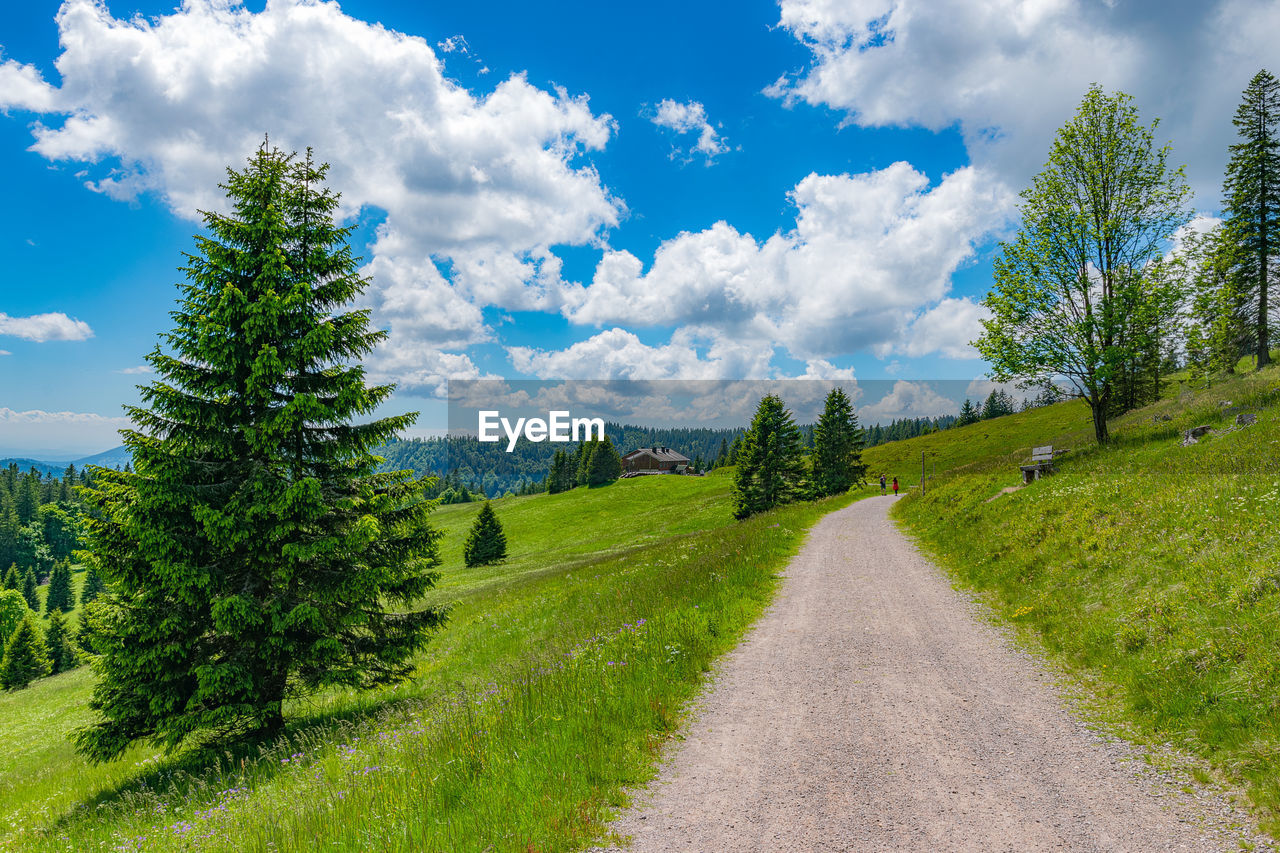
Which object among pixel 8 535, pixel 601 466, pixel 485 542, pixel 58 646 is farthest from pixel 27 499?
pixel 485 542

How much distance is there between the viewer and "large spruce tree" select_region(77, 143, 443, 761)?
951cm

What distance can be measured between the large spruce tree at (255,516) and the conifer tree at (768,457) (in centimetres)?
3991

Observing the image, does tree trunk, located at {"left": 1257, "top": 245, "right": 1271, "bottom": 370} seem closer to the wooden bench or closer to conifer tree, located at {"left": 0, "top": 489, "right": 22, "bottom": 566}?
the wooden bench

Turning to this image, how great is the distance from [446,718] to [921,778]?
18.7ft

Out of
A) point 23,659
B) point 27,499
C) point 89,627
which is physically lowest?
point 23,659

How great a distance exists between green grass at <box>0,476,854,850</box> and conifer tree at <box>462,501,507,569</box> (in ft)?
130

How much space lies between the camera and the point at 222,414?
10.5m

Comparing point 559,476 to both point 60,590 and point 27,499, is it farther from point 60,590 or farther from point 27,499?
point 27,499

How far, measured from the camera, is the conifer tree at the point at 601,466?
381 ft

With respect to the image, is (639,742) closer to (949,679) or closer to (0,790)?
(949,679)

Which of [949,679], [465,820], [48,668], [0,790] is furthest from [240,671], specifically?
[48,668]

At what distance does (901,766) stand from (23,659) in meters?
76.2

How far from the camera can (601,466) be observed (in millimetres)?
116625

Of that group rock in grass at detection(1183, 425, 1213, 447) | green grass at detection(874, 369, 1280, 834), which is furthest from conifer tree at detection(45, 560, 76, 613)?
rock in grass at detection(1183, 425, 1213, 447)
